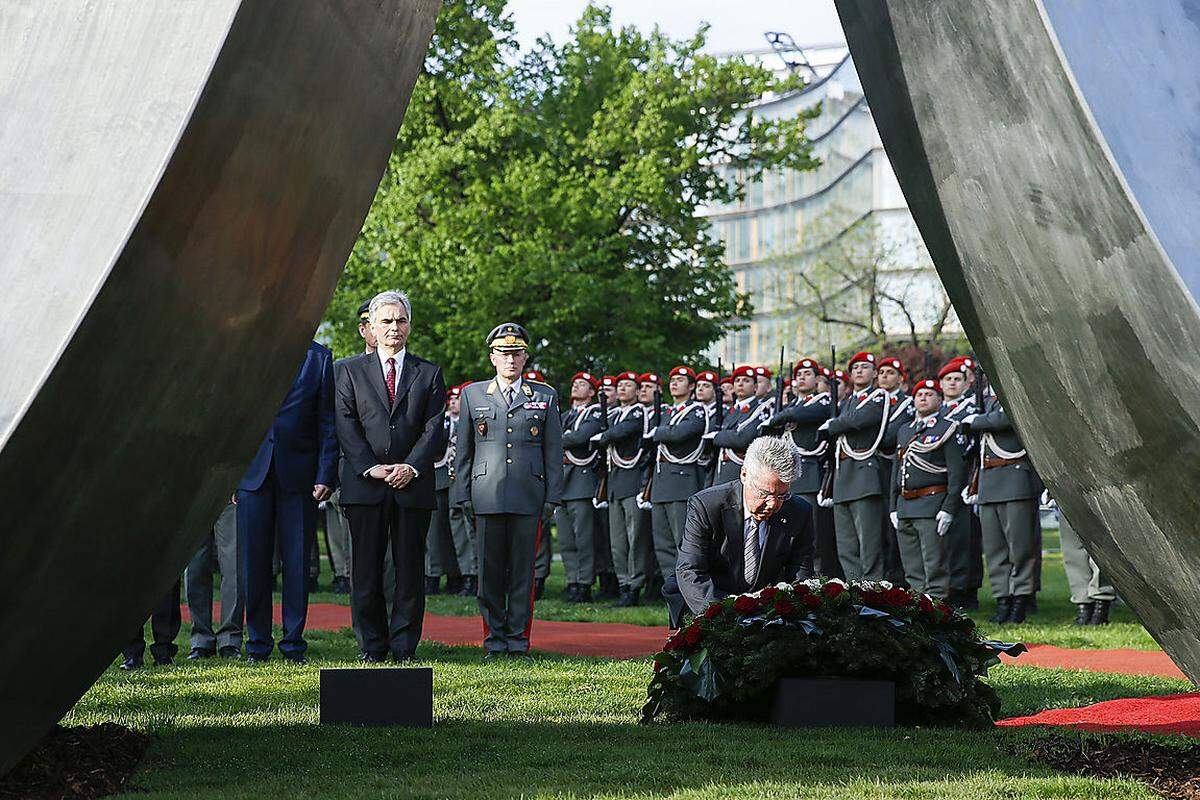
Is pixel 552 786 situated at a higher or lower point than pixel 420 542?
lower

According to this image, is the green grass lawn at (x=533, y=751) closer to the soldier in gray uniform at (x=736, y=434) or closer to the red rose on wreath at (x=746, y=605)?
the red rose on wreath at (x=746, y=605)

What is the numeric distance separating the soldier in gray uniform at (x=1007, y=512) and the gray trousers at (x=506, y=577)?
4.76m

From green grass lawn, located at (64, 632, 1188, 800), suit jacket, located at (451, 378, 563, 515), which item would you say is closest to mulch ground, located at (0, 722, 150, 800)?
green grass lawn, located at (64, 632, 1188, 800)

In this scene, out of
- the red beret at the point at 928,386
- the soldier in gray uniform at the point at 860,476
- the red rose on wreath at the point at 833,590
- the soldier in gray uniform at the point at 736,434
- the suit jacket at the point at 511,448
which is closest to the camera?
the red rose on wreath at the point at 833,590

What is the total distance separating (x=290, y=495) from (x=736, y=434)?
589 centimetres

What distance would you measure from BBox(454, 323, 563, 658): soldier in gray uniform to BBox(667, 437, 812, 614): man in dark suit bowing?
2380 mm

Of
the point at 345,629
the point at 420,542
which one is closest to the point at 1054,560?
the point at 345,629

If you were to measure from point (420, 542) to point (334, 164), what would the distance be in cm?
489

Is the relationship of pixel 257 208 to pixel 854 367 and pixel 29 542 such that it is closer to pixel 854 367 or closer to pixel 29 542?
pixel 29 542

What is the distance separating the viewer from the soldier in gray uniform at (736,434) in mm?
13781

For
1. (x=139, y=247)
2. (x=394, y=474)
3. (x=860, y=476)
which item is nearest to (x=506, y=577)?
(x=394, y=474)

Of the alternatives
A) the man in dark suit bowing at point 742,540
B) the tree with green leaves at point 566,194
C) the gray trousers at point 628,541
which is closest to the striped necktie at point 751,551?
the man in dark suit bowing at point 742,540

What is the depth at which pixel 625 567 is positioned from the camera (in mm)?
14844

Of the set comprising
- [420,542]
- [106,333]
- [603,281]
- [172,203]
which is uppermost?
[603,281]
